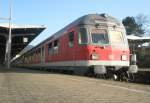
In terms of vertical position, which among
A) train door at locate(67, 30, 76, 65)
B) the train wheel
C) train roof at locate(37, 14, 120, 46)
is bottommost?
the train wheel

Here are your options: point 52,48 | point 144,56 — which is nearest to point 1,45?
point 144,56

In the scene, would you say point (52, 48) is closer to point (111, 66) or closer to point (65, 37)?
point (65, 37)

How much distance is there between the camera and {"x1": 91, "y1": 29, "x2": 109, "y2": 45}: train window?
19.2 metres

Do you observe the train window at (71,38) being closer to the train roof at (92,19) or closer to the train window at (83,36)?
the train roof at (92,19)

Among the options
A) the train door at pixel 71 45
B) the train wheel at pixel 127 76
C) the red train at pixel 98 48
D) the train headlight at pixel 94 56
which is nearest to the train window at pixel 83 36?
the red train at pixel 98 48

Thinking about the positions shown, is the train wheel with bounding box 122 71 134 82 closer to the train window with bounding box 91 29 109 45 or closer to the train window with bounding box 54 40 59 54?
the train window with bounding box 91 29 109 45

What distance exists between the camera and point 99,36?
19453 mm

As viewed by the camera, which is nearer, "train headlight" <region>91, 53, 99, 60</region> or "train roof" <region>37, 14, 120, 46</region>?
"train headlight" <region>91, 53, 99, 60</region>

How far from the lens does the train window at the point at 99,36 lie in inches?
757

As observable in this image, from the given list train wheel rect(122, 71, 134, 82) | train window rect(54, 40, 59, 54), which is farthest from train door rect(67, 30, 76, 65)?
train window rect(54, 40, 59, 54)

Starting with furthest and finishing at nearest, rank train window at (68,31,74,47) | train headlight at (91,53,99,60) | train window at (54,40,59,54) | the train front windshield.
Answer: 1. train window at (54,40,59,54)
2. train window at (68,31,74,47)
3. the train front windshield
4. train headlight at (91,53,99,60)

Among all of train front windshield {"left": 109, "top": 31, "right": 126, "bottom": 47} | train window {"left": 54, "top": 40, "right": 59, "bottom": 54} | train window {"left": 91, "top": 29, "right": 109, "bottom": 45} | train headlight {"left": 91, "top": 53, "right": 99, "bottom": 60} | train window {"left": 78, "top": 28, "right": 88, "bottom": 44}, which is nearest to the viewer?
train headlight {"left": 91, "top": 53, "right": 99, "bottom": 60}

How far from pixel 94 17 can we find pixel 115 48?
1.93 meters

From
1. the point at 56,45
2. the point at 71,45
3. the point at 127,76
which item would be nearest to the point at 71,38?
the point at 71,45
